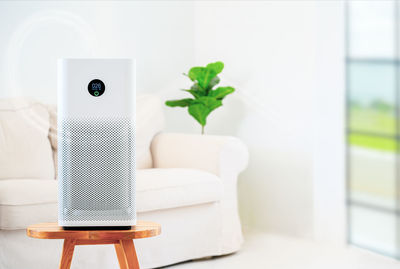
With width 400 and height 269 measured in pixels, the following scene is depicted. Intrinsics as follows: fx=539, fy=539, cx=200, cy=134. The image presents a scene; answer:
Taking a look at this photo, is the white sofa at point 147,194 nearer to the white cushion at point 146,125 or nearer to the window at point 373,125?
the white cushion at point 146,125

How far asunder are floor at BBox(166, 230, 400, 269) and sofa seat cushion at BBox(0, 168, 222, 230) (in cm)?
30

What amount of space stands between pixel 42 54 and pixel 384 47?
1869 mm

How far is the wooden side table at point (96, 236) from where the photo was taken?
138 cm

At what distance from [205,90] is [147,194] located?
1050mm

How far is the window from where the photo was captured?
2.71 meters

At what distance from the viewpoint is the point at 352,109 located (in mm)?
2914

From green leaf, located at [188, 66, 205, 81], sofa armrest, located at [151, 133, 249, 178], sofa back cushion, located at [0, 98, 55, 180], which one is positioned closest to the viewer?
sofa back cushion, located at [0, 98, 55, 180]

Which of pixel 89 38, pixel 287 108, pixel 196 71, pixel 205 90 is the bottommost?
pixel 287 108

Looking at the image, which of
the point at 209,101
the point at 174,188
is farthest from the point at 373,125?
the point at 174,188

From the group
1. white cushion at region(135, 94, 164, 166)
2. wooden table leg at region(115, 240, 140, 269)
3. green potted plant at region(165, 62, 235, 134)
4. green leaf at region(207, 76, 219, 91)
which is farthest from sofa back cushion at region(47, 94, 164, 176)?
wooden table leg at region(115, 240, 140, 269)

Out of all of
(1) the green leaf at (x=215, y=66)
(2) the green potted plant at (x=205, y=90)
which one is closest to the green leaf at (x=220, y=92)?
(2) the green potted plant at (x=205, y=90)

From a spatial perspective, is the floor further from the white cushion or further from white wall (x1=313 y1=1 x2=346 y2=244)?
the white cushion

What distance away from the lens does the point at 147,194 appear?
7.43 ft

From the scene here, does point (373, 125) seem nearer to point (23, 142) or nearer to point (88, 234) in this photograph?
point (23, 142)
